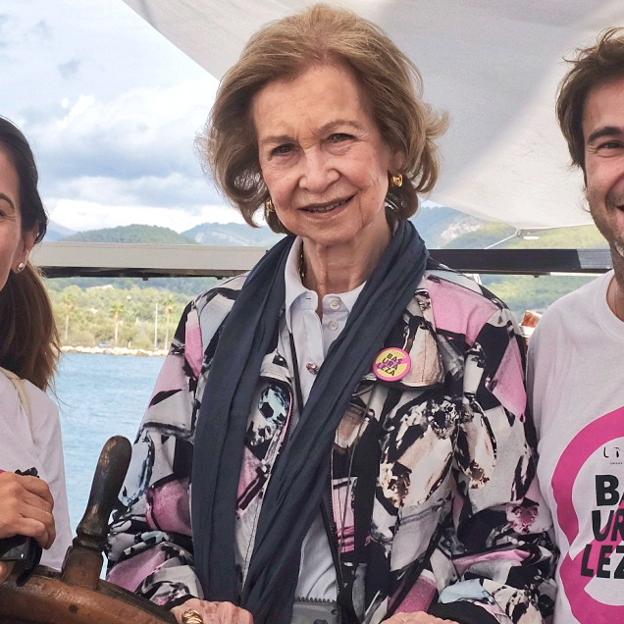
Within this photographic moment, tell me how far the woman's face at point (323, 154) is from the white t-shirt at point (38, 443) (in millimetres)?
614

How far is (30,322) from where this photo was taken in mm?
2135

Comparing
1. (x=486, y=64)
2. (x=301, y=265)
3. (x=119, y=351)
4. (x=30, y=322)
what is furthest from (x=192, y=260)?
(x=486, y=64)

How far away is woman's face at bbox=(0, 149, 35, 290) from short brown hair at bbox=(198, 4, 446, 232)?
38 centimetres

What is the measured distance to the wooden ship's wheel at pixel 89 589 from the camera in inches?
49.0

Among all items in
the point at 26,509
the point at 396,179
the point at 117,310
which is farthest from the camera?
the point at 117,310

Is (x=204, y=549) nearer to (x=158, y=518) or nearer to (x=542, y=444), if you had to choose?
(x=158, y=518)

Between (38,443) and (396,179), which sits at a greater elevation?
(396,179)

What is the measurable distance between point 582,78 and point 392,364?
659mm

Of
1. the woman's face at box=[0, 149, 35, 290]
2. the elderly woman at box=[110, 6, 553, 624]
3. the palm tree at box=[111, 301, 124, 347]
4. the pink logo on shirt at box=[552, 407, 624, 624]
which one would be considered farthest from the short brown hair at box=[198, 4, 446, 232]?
the palm tree at box=[111, 301, 124, 347]

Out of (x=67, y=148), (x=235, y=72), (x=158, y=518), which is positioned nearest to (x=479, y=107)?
(x=235, y=72)

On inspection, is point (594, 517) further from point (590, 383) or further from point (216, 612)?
point (216, 612)

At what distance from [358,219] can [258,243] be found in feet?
3.66

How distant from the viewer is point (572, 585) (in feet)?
5.36

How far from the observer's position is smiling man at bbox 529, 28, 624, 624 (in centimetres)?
162
